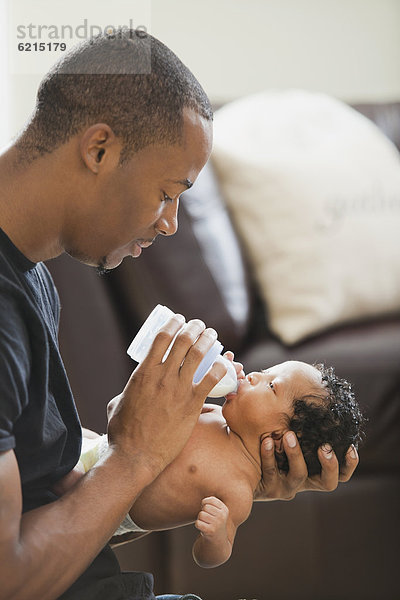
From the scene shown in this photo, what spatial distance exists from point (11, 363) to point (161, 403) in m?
0.26

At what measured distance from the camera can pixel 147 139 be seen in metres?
1.06

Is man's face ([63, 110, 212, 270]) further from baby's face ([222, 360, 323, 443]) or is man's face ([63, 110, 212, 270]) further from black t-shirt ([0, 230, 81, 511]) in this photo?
baby's face ([222, 360, 323, 443])

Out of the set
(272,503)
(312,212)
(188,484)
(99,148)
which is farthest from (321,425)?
(312,212)

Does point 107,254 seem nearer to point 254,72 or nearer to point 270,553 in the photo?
point 270,553

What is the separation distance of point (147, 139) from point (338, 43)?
2.12 metres

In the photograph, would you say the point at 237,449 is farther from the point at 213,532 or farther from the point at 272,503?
the point at 272,503

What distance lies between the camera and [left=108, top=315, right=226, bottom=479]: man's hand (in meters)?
1.07

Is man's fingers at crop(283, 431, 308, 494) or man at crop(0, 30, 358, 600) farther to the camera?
man's fingers at crop(283, 431, 308, 494)

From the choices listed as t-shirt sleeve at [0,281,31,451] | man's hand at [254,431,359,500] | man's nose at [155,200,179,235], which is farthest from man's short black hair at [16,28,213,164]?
man's hand at [254,431,359,500]

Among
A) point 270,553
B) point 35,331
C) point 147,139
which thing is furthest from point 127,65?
point 270,553

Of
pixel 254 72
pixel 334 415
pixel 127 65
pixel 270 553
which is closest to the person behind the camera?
pixel 127 65

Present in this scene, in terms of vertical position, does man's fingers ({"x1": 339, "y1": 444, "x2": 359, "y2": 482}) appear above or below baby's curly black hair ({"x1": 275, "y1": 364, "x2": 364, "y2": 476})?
below

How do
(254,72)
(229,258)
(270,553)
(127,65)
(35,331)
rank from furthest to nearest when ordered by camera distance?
1. (254,72)
2. (229,258)
3. (270,553)
4. (127,65)
5. (35,331)

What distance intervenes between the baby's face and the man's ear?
0.52 m
